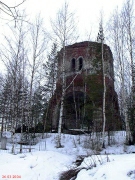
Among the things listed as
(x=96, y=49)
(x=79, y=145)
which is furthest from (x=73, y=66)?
(x=79, y=145)

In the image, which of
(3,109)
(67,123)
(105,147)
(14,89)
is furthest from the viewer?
(67,123)

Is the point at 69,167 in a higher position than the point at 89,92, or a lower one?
lower

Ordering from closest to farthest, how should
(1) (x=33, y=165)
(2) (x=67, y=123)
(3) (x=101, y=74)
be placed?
(1) (x=33, y=165), (3) (x=101, y=74), (2) (x=67, y=123)

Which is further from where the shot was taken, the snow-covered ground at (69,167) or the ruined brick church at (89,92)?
the ruined brick church at (89,92)

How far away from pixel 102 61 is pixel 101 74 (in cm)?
142

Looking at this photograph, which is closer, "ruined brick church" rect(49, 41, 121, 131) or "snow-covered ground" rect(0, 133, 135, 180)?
"snow-covered ground" rect(0, 133, 135, 180)

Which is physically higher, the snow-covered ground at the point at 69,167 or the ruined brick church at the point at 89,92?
the ruined brick church at the point at 89,92

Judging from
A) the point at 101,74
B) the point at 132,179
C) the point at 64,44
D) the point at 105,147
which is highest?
the point at 64,44

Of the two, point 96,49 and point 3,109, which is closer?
point 96,49

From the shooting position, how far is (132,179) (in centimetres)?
378

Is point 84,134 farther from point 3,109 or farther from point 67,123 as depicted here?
point 3,109

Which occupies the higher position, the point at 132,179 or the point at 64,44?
the point at 64,44

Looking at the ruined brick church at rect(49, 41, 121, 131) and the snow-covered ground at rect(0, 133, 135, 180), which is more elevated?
the ruined brick church at rect(49, 41, 121, 131)

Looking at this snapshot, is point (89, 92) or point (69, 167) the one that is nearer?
point (69, 167)
